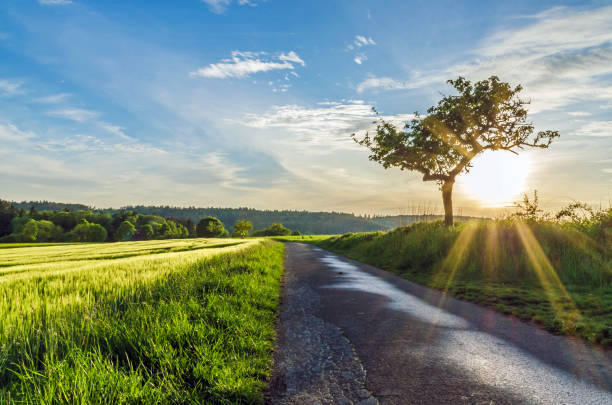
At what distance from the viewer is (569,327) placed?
4.92m

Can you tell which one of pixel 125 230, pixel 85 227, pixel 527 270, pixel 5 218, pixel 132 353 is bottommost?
pixel 125 230

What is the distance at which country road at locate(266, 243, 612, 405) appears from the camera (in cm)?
299

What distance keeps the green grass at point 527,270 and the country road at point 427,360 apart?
94 centimetres

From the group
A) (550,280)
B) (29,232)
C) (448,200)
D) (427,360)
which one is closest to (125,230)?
(29,232)

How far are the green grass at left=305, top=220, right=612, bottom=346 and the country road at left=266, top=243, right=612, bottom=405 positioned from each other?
941 mm

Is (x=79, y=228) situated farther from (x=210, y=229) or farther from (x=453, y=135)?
(x=453, y=135)

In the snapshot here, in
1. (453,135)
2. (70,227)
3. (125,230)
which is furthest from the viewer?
(70,227)

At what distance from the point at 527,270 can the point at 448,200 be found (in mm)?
12732

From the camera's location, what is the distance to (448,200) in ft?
71.0

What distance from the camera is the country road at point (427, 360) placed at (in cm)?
299

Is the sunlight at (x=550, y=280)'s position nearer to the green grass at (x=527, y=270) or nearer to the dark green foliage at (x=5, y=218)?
the green grass at (x=527, y=270)

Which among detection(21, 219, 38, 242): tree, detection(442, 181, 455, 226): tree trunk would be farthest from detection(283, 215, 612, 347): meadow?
detection(21, 219, 38, 242): tree

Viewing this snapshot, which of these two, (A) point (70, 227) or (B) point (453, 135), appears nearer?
(B) point (453, 135)

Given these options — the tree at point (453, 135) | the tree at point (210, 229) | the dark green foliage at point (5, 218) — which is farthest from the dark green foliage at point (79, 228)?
the tree at point (453, 135)
